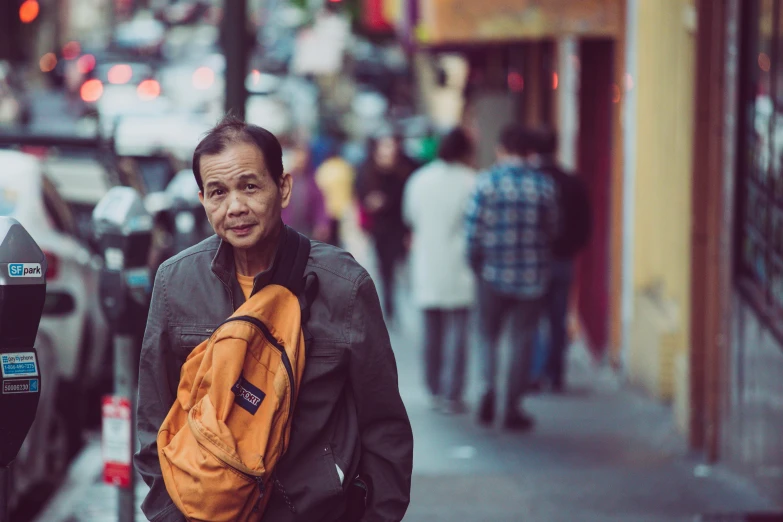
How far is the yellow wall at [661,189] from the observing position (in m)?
10.3

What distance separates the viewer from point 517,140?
9.73m

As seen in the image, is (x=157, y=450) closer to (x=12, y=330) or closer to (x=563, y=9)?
(x=12, y=330)

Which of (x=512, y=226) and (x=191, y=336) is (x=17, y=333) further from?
(x=512, y=226)

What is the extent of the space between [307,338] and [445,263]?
6.95 m

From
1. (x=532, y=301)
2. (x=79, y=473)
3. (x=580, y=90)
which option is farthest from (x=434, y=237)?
(x=580, y=90)

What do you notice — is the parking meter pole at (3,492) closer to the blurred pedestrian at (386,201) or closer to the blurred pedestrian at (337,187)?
the blurred pedestrian at (386,201)

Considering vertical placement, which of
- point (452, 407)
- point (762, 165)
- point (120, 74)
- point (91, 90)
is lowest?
point (452, 407)

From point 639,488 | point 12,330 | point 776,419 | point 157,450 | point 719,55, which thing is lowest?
point 639,488

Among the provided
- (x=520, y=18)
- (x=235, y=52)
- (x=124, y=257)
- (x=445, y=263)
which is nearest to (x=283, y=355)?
(x=124, y=257)

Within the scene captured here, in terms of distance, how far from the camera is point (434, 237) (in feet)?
34.5

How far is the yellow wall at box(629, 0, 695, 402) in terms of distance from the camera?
1029 cm

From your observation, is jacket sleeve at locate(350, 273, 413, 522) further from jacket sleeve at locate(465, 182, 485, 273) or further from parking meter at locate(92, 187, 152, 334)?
jacket sleeve at locate(465, 182, 485, 273)

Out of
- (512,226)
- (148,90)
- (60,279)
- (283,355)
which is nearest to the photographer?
(283,355)

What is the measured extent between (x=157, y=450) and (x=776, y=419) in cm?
441
